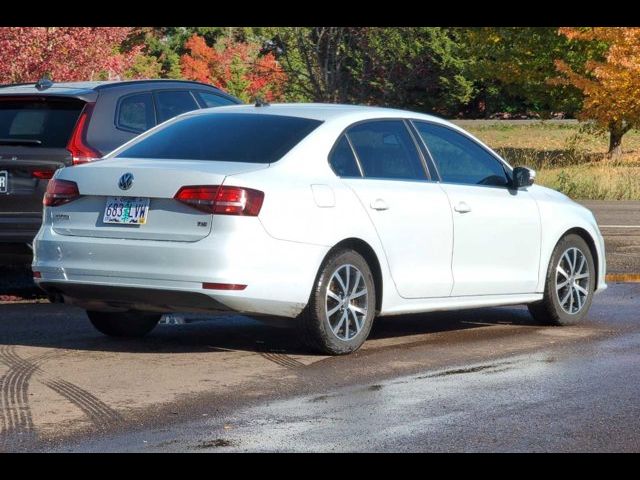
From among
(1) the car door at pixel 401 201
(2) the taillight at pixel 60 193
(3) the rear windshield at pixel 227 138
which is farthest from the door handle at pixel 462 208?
(2) the taillight at pixel 60 193

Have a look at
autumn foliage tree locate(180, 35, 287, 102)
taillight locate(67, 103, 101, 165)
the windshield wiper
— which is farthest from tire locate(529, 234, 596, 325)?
autumn foliage tree locate(180, 35, 287, 102)

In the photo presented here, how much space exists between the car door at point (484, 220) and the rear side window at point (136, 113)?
2.95 m

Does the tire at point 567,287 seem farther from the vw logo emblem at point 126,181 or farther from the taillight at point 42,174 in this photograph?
the taillight at point 42,174

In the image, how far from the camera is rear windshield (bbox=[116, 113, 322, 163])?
9086 mm

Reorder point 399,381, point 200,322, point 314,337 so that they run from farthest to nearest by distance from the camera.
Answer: point 200,322 < point 314,337 < point 399,381

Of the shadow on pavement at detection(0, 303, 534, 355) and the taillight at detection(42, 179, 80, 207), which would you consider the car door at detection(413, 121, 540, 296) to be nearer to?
the shadow on pavement at detection(0, 303, 534, 355)

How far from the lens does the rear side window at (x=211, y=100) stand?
13.4 metres

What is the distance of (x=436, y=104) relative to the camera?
56.5m

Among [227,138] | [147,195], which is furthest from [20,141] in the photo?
[147,195]

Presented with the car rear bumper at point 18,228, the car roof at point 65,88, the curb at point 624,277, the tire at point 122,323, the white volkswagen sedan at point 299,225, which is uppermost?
the car roof at point 65,88

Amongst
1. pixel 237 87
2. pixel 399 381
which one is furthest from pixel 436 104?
pixel 399 381

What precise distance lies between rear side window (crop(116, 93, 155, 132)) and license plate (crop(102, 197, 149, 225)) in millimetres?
3306
